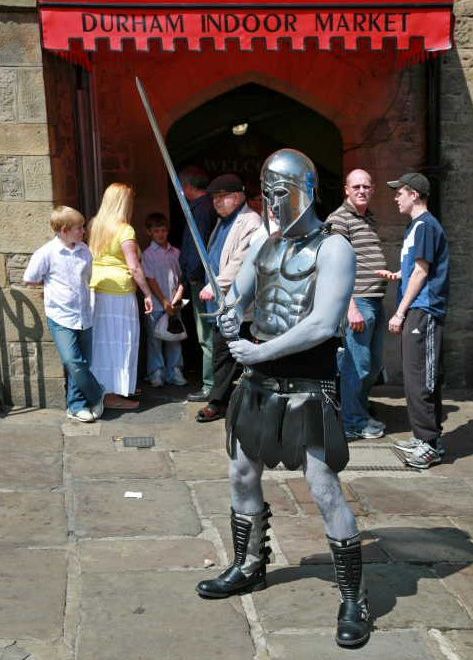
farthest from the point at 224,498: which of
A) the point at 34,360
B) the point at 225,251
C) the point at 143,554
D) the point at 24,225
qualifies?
the point at 24,225

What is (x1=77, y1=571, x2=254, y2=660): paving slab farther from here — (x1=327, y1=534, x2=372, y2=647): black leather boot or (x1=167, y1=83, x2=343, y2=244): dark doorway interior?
(x1=167, y1=83, x2=343, y2=244): dark doorway interior

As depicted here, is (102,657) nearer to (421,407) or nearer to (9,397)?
(421,407)

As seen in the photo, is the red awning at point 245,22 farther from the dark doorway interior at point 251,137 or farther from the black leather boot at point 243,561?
the black leather boot at point 243,561

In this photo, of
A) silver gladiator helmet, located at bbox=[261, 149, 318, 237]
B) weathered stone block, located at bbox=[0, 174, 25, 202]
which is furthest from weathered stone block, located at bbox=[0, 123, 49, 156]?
silver gladiator helmet, located at bbox=[261, 149, 318, 237]

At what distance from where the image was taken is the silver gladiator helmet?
13.5 feet

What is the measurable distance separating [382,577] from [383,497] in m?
1.18

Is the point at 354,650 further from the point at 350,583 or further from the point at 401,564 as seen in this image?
the point at 401,564

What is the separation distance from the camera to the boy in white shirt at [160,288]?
8.23 metres

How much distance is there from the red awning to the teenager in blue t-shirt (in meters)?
1.31

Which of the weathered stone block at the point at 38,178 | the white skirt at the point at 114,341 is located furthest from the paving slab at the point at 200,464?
the weathered stone block at the point at 38,178

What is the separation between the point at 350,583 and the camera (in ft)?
13.5

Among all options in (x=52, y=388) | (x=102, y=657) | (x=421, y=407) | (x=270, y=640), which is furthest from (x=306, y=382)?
(x=52, y=388)

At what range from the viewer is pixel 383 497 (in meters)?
5.85

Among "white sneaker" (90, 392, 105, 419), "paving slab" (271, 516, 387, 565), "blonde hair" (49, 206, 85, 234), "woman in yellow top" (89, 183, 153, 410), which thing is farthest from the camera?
"woman in yellow top" (89, 183, 153, 410)
